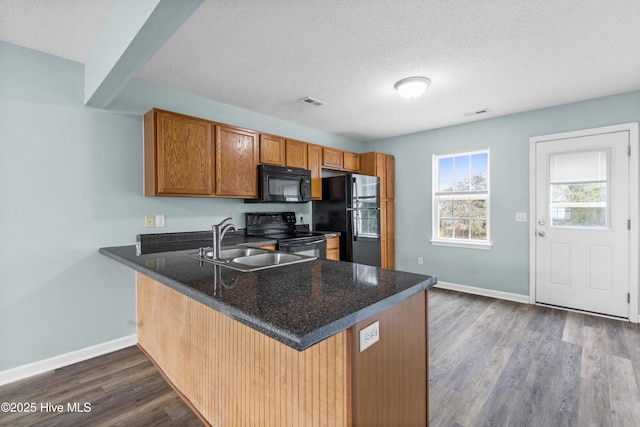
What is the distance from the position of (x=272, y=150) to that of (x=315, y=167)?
74cm

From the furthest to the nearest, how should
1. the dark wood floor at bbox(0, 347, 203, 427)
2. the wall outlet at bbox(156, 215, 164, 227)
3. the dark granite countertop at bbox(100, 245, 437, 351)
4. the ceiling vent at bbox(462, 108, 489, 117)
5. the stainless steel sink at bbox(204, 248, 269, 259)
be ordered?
1. the ceiling vent at bbox(462, 108, 489, 117)
2. the wall outlet at bbox(156, 215, 164, 227)
3. the stainless steel sink at bbox(204, 248, 269, 259)
4. the dark wood floor at bbox(0, 347, 203, 427)
5. the dark granite countertop at bbox(100, 245, 437, 351)

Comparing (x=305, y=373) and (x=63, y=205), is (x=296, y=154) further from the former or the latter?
(x=305, y=373)

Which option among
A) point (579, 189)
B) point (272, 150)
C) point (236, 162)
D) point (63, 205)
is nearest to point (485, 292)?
point (579, 189)

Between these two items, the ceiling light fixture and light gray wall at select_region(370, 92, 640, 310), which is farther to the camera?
light gray wall at select_region(370, 92, 640, 310)

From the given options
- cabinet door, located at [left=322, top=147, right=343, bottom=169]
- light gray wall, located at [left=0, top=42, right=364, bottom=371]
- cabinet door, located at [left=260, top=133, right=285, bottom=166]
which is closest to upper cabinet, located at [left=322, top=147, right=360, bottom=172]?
cabinet door, located at [left=322, top=147, right=343, bottom=169]

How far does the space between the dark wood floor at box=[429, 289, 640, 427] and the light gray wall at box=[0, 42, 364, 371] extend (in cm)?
274

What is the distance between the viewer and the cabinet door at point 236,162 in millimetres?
2963

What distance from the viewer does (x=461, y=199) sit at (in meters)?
4.29

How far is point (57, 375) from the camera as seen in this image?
2199 mm

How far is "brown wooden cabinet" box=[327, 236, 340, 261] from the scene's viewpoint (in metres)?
3.87

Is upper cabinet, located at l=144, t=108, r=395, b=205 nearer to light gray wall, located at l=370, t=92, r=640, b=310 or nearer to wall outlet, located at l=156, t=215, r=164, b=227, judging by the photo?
wall outlet, located at l=156, t=215, r=164, b=227

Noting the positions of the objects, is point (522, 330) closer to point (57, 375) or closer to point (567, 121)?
point (567, 121)

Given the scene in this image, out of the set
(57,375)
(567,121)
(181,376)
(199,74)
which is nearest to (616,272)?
(567,121)

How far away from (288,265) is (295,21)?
1.55 m
